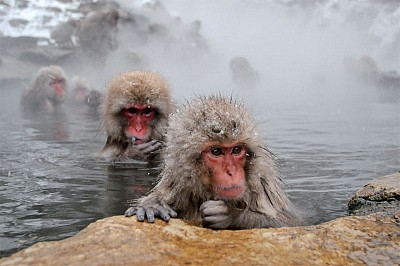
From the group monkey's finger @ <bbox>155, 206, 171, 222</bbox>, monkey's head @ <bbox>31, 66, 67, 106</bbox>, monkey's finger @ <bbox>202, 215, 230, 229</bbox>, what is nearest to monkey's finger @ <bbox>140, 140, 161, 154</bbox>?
monkey's finger @ <bbox>155, 206, 171, 222</bbox>

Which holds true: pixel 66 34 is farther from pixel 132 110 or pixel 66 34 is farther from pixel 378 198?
pixel 378 198

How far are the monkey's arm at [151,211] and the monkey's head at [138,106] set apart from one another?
2265 millimetres

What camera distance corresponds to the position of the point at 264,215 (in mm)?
3264

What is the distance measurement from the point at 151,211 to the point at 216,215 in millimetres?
314

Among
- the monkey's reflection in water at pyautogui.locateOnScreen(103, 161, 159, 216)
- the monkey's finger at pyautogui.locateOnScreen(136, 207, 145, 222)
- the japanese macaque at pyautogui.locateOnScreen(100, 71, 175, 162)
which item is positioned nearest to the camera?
the monkey's finger at pyautogui.locateOnScreen(136, 207, 145, 222)

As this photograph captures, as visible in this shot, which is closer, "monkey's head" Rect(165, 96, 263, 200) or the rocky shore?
the rocky shore

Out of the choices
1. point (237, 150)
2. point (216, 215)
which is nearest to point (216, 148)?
point (237, 150)

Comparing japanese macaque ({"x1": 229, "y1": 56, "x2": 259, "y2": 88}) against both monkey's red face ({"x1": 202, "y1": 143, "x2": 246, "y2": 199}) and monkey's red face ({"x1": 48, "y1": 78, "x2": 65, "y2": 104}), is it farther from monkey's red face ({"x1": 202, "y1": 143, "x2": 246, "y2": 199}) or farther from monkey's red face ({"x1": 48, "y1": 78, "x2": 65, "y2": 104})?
monkey's red face ({"x1": 202, "y1": 143, "x2": 246, "y2": 199})

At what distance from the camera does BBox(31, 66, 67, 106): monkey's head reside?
37.6 feet

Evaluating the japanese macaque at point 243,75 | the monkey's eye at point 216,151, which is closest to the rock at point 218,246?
the monkey's eye at point 216,151

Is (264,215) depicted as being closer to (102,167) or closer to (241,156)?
(241,156)

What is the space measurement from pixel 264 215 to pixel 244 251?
0.81 m

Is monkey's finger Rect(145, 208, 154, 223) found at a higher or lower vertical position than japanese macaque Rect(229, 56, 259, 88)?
lower

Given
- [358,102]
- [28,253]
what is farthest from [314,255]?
[358,102]
